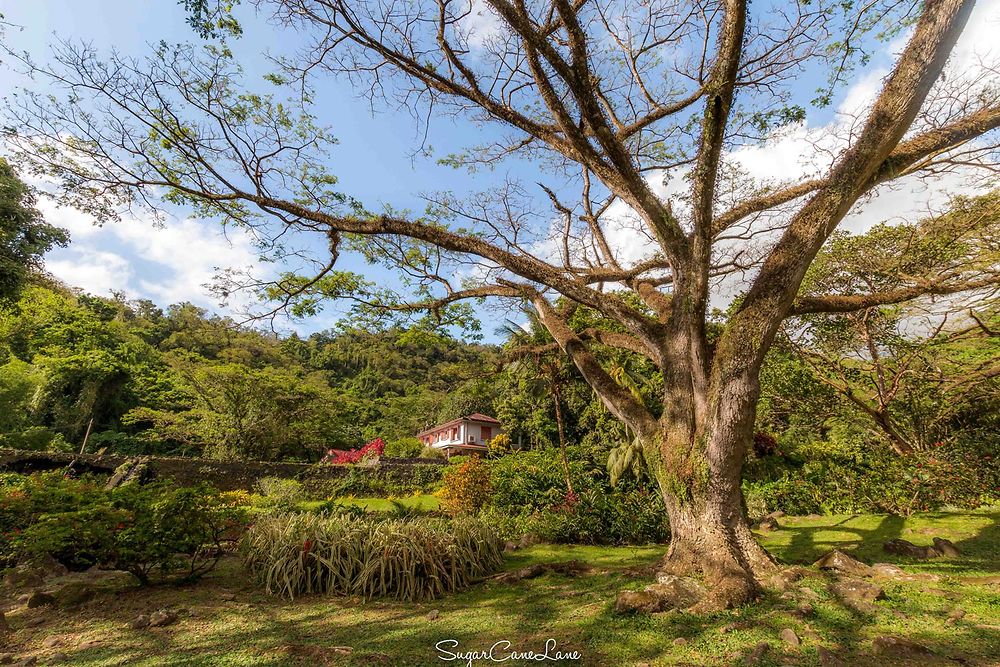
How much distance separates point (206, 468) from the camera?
14.8 m

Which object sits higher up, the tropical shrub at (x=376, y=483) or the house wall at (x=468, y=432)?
the house wall at (x=468, y=432)

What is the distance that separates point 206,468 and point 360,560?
13.2 m

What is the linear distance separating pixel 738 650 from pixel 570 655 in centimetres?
106

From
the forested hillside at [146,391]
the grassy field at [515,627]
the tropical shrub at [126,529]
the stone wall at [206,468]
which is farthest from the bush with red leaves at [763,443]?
the stone wall at [206,468]

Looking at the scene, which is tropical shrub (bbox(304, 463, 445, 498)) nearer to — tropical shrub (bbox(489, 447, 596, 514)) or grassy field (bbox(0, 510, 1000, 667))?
tropical shrub (bbox(489, 447, 596, 514))

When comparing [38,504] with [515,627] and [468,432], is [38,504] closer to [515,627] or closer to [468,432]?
[515,627]

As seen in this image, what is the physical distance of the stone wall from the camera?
12664mm

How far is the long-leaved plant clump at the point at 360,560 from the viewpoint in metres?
4.63

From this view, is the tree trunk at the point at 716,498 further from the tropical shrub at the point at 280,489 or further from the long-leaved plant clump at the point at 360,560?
the tropical shrub at the point at 280,489

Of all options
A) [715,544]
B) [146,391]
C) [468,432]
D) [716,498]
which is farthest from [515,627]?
[146,391]

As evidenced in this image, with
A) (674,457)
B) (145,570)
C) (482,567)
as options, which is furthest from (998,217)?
(145,570)

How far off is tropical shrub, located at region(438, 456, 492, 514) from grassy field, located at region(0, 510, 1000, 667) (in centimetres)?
481

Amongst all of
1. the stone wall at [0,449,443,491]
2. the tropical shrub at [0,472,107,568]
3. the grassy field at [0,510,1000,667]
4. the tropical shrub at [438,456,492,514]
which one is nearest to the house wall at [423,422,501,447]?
the stone wall at [0,449,443,491]

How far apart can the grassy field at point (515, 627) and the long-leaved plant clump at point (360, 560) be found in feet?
0.68
